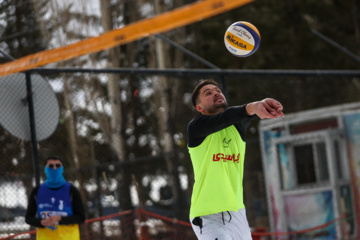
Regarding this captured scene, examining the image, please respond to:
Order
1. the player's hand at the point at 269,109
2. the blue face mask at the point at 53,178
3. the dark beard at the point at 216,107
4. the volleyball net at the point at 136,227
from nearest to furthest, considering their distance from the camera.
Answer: the player's hand at the point at 269,109 < the dark beard at the point at 216,107 < the blue face mask at the point at 53,178 < the volleyball net at the point at 136,227

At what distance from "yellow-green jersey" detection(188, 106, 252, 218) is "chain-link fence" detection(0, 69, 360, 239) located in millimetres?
3077

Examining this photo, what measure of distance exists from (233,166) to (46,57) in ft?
6.83

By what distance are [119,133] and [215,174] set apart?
419 inches

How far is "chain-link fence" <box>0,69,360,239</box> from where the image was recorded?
7.59 meters

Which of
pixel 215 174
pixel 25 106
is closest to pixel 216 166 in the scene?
pixel 215 174

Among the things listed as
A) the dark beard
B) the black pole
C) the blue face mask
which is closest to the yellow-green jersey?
the dark beard

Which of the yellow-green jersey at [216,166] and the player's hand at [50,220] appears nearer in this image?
the yellow-green jersey at [216,166]

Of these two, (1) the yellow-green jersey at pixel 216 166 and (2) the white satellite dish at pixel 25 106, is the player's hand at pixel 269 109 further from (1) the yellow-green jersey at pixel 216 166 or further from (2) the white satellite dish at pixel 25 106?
(2) the white satellite dish at pixel 25 106

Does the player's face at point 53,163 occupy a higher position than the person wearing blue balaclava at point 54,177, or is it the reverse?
the player's face at point 53,163

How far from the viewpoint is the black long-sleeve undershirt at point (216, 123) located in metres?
4.26

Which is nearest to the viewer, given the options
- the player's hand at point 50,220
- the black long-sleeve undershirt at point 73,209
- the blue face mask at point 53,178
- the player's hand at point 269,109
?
the player's hand at point 269,109

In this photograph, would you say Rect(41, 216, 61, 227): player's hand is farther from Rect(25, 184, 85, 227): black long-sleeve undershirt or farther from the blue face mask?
the blue face mask

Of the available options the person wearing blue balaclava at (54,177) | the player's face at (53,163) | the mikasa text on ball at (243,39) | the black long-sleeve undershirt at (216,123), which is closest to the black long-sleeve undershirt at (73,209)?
the person wearing blue balaclava at (54,177)

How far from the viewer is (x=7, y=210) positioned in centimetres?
926
